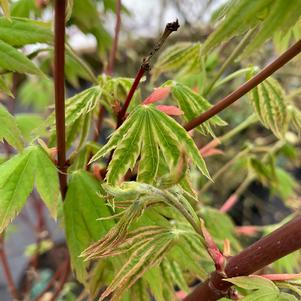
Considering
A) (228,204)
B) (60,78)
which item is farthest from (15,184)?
(228,204)

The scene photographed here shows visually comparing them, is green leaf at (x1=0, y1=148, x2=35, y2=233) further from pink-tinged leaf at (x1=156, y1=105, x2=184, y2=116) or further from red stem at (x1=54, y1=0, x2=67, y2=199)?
pink-tinged leaf at (x1=156, y1=105, x2=184, y2=116)

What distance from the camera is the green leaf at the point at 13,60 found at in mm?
502

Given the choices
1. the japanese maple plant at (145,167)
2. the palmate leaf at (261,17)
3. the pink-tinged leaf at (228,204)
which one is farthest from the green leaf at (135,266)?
the pink-tinged leaf at (228,204)

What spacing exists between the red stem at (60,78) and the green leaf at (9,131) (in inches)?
1.6

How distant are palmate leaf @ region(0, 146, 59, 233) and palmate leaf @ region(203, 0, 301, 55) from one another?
26 cm

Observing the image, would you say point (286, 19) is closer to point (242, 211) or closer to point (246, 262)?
point (246, 262)

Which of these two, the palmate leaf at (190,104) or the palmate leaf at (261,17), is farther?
the palmate leaf at (190,104)

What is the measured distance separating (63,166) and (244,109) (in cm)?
173

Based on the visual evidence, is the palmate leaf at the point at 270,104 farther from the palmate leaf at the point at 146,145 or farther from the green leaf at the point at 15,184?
the green leaf at the point at 15,184

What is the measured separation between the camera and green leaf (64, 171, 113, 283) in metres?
0.52

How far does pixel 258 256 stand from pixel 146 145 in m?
0.14

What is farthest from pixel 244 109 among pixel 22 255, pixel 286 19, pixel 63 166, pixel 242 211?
pixel 286 19

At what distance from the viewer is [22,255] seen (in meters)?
2.08

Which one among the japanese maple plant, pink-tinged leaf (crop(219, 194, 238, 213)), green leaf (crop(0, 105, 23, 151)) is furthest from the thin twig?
pink-tinged leaf (crop(219, 194, 238, 213))
